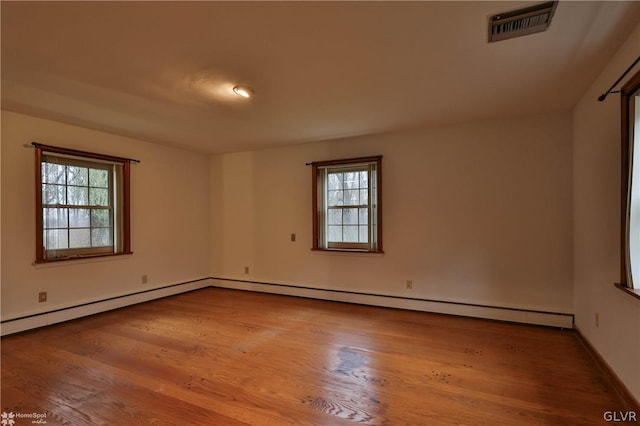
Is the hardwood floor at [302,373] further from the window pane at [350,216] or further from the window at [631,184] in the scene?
the window pane at [350,216]

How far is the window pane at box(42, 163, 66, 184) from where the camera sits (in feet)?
11.6

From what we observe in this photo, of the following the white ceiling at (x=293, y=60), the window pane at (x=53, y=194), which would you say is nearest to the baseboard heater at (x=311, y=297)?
the window pane at (x=53, y=194)

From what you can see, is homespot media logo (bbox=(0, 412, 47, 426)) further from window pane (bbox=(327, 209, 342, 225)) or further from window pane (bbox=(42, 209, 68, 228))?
window pane (bbox=(327, 209, 342, 225))

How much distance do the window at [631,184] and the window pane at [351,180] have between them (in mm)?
2868

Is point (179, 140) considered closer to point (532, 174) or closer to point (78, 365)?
point (78, 365)

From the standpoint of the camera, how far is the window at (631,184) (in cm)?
192

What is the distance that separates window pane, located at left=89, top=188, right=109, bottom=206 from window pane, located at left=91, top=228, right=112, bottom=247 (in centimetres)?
34

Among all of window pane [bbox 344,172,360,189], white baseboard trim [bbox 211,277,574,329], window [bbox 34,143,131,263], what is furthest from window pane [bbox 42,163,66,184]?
window pane [bbox 344,172,360,189]

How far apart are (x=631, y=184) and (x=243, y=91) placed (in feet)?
9.57

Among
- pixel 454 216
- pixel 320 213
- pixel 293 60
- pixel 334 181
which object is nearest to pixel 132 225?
pixel 320 213

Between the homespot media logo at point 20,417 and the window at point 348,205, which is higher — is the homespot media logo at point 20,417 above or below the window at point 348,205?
below

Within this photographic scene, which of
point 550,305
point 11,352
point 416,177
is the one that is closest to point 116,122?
point 11,352

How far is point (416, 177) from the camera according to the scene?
13.3ft

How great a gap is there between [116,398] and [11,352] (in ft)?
5.20
